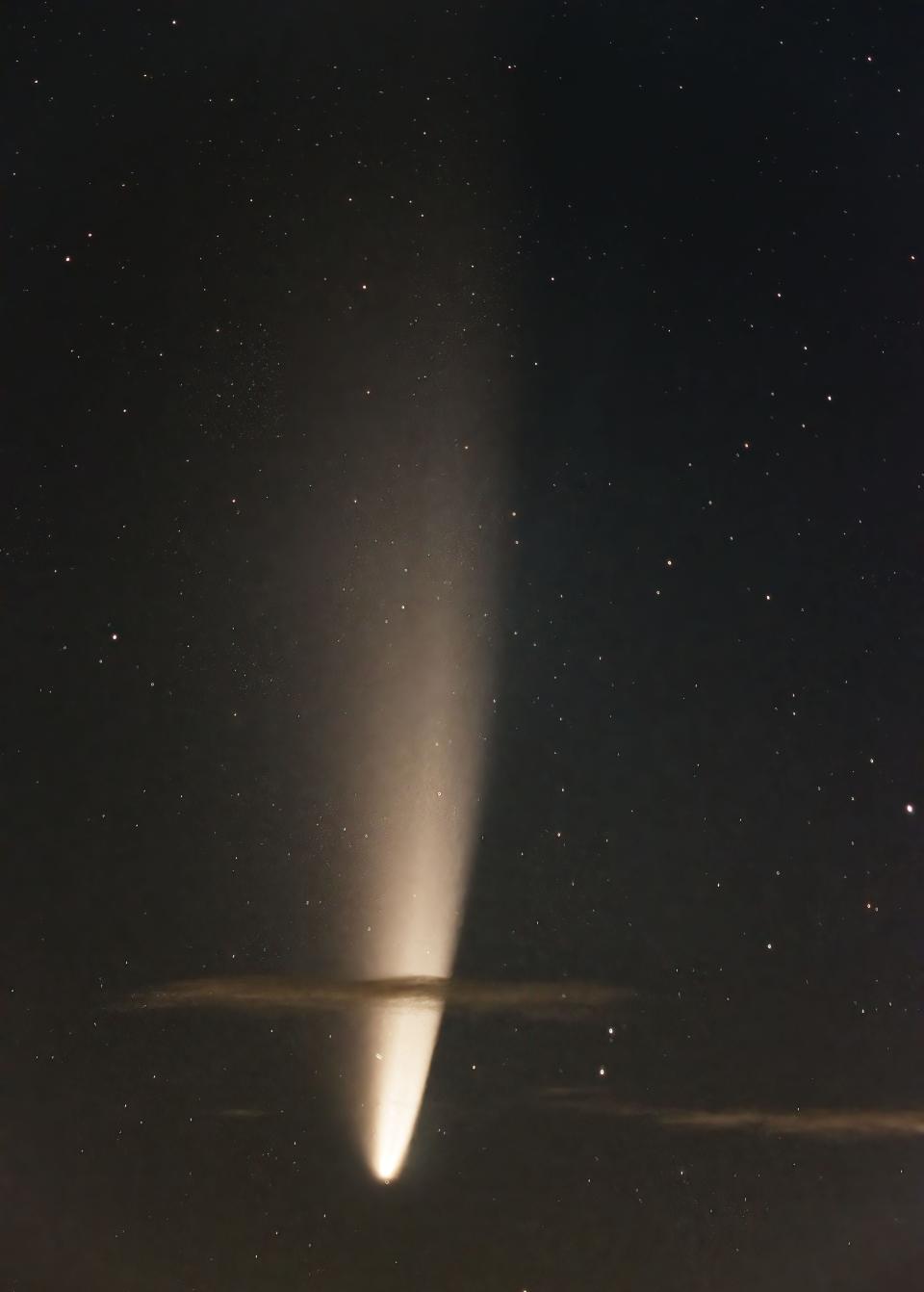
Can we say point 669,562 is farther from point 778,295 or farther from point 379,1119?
point 379,1119

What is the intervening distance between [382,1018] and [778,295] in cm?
287

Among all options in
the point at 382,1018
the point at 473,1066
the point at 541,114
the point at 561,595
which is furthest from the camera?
the point at 473,1066

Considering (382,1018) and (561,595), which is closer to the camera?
(561,595)

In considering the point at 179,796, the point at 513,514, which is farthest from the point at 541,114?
the point at 179,796

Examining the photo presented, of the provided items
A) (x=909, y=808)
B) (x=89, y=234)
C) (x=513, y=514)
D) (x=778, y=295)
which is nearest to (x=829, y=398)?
(x=778, y=295)

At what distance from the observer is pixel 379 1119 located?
18.0 ft

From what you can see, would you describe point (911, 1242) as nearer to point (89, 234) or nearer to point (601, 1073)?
point (601, 1073)

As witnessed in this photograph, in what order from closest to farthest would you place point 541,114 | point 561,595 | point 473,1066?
point 541,114 → point 561,595 → point 473,1066

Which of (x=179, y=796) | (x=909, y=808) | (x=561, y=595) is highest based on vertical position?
(x=561, y=595)

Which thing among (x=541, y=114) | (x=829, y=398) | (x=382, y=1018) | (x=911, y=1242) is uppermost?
(x=541, y=114)

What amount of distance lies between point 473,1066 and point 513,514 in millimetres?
2350

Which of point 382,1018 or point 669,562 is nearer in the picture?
point 669,562

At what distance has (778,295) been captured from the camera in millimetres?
4516

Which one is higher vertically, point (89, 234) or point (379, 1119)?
point (89, 234)
